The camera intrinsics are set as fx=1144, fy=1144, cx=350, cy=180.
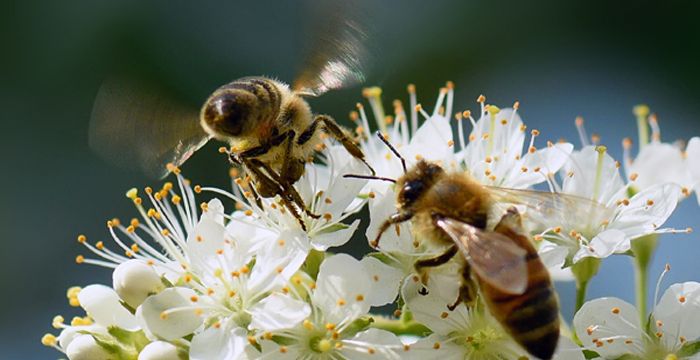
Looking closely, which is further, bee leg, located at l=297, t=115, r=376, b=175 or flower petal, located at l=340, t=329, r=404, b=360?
bee leg, located at l=297, t=115, r=376, b=175

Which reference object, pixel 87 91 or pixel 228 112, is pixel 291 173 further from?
pixel 87 91

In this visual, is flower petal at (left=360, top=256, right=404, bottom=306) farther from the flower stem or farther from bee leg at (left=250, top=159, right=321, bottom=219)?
the flower stem

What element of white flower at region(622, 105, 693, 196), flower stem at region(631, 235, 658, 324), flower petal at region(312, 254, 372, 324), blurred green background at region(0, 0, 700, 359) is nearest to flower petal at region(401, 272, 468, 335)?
flower petal at region(312, 254, 372, 324)

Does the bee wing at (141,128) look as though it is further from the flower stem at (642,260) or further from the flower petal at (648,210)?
the flower stem at (642,260)

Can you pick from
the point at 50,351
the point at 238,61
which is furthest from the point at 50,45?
the point at 50,351

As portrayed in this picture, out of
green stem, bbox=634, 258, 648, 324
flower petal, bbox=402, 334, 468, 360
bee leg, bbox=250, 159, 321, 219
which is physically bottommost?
green stem, bbox=634, 258, 648, 324

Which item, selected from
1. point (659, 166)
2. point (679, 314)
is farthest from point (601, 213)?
point (659, 166)

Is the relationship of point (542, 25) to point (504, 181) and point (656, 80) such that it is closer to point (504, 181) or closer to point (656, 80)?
point (656, 80)
